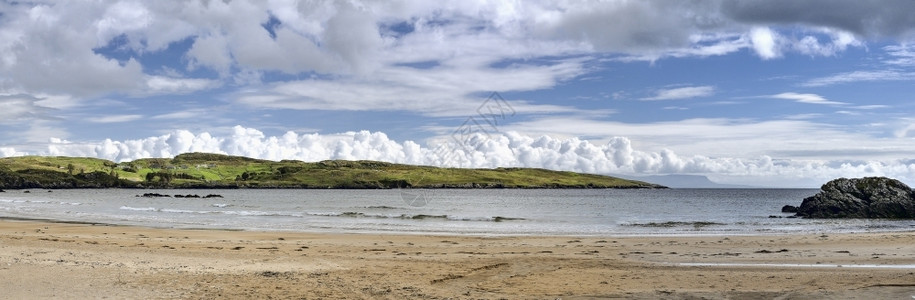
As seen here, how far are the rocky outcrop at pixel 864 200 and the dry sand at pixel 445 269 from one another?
34199 mm

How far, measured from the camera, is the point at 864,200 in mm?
63000

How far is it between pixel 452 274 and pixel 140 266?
8843 millimetres

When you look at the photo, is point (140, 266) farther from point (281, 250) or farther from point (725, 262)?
point (725, 262)

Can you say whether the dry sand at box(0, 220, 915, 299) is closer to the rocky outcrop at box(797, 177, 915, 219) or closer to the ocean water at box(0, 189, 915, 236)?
the ocean water at box(0, 189, 915, 236)

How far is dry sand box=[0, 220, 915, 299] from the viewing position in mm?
15555

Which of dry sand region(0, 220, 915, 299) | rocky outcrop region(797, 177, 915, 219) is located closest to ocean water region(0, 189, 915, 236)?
rocky outcrop region(797, 177, 915, 219)

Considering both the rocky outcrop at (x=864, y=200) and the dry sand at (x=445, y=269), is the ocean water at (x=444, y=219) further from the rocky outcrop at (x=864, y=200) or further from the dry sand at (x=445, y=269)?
the dry sand at (x=445, y=269)

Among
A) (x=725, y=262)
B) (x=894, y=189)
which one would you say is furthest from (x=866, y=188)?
(x=725, y=262)

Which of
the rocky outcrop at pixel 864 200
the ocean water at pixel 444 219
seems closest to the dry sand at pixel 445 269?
the ocean water at pixel 444 219

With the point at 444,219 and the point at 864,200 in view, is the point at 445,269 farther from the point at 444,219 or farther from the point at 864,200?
the point at 864,200

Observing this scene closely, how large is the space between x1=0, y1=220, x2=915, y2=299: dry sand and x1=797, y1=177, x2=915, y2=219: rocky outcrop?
112 ft

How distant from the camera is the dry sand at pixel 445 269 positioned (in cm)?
1555

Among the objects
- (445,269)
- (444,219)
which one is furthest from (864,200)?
(445,269)

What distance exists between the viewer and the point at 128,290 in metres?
15.0
